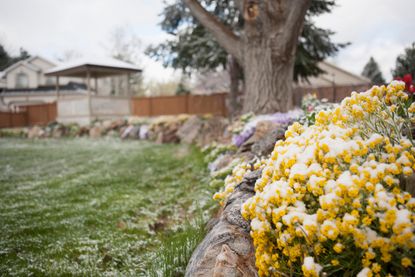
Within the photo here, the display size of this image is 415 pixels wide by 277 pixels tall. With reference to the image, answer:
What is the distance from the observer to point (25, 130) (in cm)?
1891

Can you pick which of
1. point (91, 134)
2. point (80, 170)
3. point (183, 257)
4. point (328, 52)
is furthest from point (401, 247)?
point (91, 134)

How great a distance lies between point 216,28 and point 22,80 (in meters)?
35.2

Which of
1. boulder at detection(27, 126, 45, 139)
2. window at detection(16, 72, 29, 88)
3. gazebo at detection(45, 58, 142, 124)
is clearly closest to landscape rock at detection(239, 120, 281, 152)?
gazebo at detection(45, 58, 142, 124)

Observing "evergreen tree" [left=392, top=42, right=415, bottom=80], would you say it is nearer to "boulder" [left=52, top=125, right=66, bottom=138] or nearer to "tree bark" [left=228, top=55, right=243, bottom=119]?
"tree bark" [left=228, top=55, right=243, bottom=119]

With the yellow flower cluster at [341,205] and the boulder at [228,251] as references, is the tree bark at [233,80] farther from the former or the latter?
the yellow flower cluster at [341,205]

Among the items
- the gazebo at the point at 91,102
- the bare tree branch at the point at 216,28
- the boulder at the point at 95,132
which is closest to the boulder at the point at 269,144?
the bare tree branch at the point at 216,28

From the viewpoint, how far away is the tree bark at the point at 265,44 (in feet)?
22.6

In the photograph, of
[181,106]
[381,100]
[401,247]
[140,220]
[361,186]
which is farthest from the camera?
[181,106]

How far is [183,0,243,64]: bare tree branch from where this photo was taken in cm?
732

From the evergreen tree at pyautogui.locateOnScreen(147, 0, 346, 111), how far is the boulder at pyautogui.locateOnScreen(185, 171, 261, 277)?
5.49 meters

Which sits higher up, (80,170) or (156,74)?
(156,74)

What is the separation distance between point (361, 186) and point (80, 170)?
6.61 metres

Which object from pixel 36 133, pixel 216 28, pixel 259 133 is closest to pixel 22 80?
pixel 36 133

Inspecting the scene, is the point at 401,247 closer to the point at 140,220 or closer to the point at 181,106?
the point at 140,220
